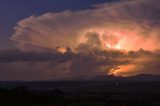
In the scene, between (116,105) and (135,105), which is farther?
(135,105)

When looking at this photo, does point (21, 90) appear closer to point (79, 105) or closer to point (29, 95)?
point (29, 95)

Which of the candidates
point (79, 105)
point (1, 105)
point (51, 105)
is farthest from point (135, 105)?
Result: point (1, 105)

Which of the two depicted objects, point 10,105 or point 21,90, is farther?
point 21,90

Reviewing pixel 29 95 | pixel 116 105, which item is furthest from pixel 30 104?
pixel 116 105

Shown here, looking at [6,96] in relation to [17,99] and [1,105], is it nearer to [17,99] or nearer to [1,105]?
[17,99]

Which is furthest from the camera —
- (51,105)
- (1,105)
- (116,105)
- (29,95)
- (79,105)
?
(116,105)

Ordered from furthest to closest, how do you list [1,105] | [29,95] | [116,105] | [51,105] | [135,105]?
[135,105], [116,105], [29,95], [51,105], [1,105]

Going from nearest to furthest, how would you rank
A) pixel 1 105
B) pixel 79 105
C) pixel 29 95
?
1. pixel 1 105
2. pixel 29 95
3. pixel 79 105

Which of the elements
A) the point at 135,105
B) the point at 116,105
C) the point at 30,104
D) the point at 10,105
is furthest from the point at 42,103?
the point at 135,105

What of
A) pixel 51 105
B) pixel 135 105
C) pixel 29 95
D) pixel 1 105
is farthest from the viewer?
pixel 135 105
